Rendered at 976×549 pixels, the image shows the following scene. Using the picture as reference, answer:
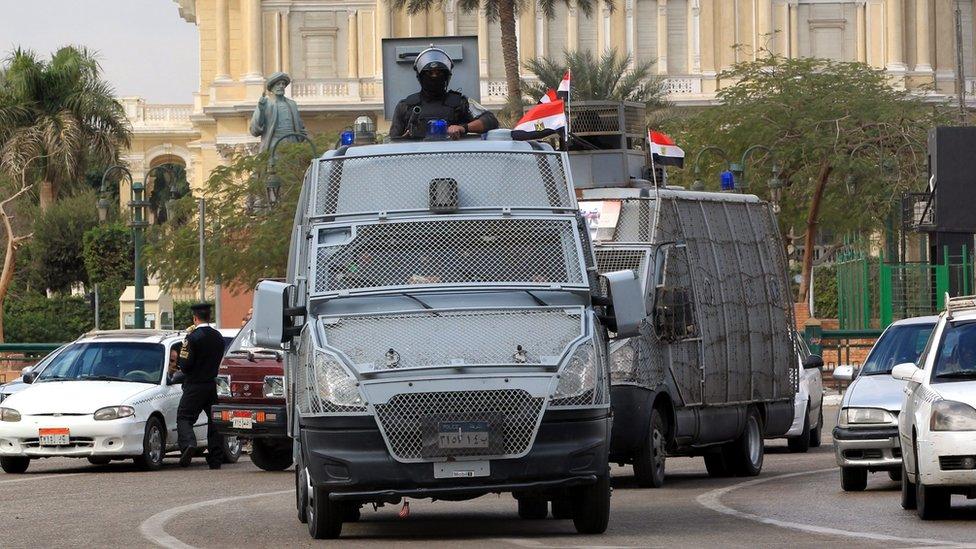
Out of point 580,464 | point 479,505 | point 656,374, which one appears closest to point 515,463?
point 580,464

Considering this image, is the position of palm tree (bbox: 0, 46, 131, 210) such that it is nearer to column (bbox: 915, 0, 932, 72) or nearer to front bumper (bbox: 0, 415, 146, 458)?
column (bbox: 915, 0, 932, 72)

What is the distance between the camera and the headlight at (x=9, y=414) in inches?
896

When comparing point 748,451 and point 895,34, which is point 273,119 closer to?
point 748,451

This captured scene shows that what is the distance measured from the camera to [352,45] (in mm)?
93500

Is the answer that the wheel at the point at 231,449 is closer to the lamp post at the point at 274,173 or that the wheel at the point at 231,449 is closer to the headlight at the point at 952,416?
the headlight at the point at 952,416

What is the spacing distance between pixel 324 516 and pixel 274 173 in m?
38.5

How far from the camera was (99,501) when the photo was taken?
723 inches

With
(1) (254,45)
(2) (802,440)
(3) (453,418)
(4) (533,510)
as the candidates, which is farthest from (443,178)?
(1) (254,45)

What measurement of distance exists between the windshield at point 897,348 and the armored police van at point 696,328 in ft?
4.85

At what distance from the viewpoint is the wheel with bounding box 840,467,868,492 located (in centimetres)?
1788

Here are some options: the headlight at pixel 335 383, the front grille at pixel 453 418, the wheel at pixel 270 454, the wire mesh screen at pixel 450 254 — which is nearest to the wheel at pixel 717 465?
the wheel at pixel 270 454

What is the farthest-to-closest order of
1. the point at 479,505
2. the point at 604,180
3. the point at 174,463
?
1. the point at 174,463
2. the point at 604,180
3. the point at 479,505

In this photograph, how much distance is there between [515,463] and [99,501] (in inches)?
248

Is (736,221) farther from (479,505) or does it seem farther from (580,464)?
(580,464)
